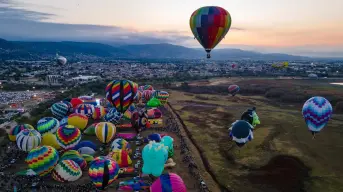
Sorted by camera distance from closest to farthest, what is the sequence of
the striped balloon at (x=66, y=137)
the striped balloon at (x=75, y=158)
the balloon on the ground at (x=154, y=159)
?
1. the balloon on the ground at (x=154, y=159)
2. the striped balloon at (x=75, y=158)
3. the striped balloon at (x=66, y=137)

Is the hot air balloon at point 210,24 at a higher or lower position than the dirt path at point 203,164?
higher

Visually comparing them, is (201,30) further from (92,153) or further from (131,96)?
(92,153)

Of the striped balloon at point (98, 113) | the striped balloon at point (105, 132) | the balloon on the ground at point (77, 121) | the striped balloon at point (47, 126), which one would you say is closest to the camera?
the striped balloon at point (105, 132)

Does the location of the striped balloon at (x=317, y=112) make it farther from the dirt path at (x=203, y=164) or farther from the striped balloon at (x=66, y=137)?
the striped balloon at (x=66, y=137)

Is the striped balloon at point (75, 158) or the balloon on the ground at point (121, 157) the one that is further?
the balloon on the ground at point (121, 157)

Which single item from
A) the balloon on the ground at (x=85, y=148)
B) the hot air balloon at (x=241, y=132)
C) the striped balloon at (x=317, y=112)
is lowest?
the balloon on the ground at (x=85, y=148)

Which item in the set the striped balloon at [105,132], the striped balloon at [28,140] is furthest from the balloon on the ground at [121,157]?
the striped balloon at [28,140]

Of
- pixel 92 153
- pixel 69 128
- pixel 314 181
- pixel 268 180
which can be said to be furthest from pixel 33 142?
pixel 314 181

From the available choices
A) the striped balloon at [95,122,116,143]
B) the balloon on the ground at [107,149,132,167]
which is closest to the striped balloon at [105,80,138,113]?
the striped balloon at [95,122,116,143]
